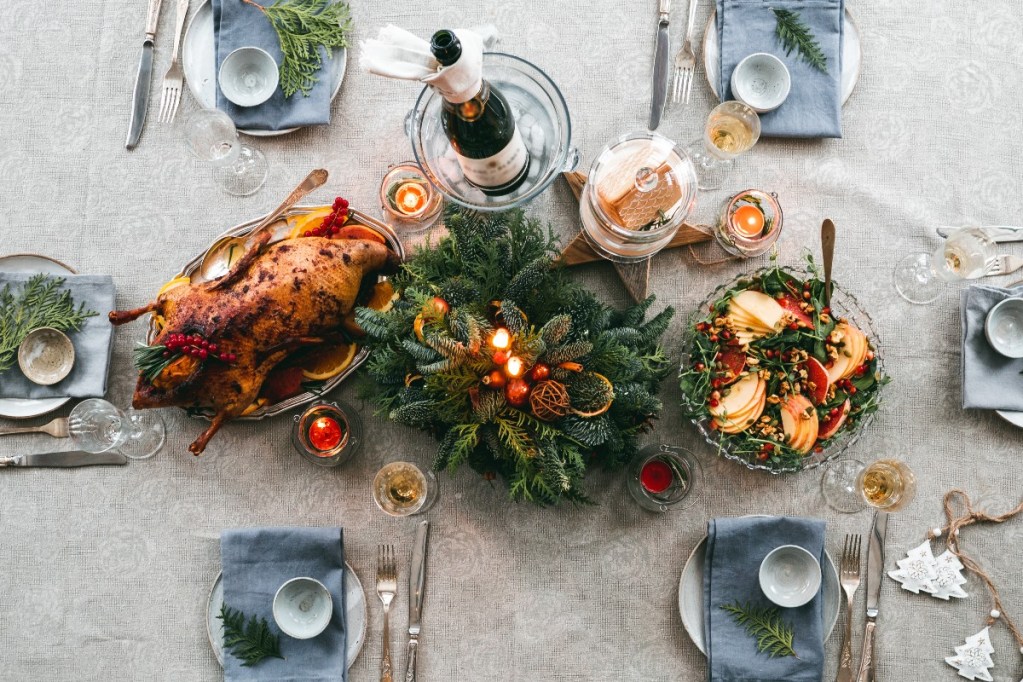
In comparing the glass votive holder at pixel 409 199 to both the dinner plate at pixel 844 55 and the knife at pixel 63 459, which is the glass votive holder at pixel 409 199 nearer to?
the dinner plate at pixel 844 55

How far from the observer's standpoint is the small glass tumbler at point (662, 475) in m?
A: 1.72

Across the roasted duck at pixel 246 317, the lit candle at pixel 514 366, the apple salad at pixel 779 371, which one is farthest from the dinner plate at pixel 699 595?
the roasted duck at pixel 246 317

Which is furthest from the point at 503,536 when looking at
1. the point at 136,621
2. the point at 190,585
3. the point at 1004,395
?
the point at 1004,395

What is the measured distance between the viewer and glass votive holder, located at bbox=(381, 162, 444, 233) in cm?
177

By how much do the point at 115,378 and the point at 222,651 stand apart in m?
0.67

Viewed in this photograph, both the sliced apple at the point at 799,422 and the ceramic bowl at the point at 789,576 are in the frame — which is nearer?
the sliced apple at the point at 799,422

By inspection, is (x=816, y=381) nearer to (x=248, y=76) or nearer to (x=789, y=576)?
(x=789, y=576)

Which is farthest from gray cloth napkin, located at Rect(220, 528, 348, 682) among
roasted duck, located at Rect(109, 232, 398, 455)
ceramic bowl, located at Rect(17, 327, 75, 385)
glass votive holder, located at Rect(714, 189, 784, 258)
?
glass votive holder, located at Rect(714, 189, 784, 258)

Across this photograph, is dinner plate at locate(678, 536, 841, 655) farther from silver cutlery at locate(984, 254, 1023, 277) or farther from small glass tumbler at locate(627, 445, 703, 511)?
silver cutlery at locate(984, 254, 1023, 277)

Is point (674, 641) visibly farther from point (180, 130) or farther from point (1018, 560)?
point (180, 130)

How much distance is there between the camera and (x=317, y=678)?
5.70ft

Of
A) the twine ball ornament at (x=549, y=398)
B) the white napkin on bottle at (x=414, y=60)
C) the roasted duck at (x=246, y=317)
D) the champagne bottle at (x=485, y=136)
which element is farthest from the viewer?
the roasted duck at (x=246, y=317)

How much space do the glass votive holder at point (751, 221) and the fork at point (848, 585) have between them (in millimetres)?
690

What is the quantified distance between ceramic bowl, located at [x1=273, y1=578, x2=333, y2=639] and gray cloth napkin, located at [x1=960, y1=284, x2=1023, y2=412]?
1489 millimetres
